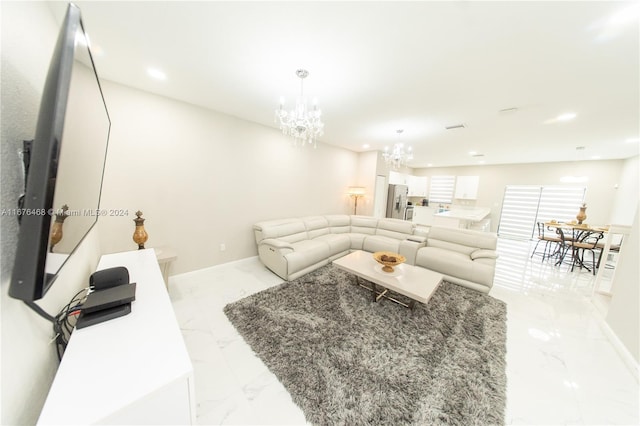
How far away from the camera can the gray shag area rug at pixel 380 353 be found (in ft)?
4.35

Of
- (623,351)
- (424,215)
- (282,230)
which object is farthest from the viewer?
(424,215)

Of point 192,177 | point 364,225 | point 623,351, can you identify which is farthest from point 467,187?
point 192,177

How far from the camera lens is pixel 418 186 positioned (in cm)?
809

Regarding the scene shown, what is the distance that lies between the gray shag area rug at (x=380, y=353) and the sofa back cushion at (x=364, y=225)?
2034 mm

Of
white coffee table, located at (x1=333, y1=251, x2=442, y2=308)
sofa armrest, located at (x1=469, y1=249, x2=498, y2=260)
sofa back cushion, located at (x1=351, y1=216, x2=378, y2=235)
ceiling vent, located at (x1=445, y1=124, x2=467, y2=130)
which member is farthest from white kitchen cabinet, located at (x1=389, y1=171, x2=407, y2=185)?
white coffee table, located at (x1=333, y1=251, x2=442, y2=308)

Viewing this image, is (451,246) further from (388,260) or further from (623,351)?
(623,351)

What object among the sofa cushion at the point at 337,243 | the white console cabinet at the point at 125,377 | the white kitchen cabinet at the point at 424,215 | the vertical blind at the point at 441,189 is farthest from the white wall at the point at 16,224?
the vertical blind at the point at 441,189

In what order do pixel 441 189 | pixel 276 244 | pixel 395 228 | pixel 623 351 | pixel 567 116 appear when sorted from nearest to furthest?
pixel 623 351, pixel 567 116, pixel 276 244, pixel 395 228, pixel 441 189

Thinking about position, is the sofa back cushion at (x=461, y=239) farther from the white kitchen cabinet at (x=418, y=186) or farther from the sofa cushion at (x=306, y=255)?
the white kitchen cabinet at (x=418, y=186)

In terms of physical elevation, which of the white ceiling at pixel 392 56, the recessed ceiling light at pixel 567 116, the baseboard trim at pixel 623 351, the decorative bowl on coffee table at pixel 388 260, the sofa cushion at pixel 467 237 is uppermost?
the recessed ceiling light at pixel 567 116

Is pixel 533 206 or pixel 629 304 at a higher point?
pixel 533 206

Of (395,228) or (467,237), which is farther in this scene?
(395,228)

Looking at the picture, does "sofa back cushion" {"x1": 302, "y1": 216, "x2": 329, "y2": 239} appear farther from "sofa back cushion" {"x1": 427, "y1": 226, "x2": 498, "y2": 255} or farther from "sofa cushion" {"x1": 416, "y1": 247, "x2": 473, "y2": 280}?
"sofa back cushion" {"x1": 427, "y1": 226, "x2": 498, "y2": 255}

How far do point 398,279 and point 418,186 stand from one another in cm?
674
